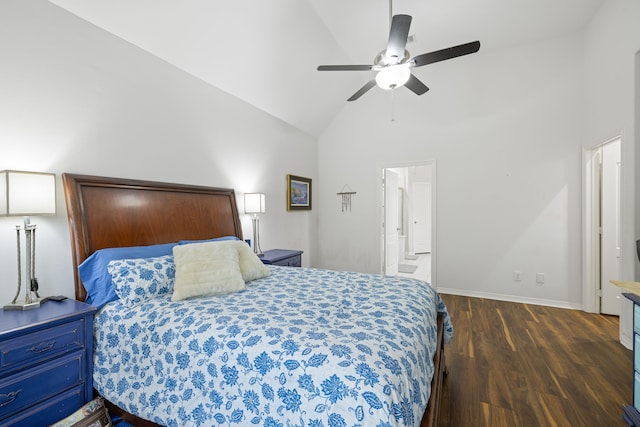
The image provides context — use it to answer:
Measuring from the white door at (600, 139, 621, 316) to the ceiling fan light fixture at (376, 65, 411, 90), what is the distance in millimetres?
2816

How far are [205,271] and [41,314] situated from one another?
0.87 m

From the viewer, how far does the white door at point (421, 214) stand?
8.33 meters

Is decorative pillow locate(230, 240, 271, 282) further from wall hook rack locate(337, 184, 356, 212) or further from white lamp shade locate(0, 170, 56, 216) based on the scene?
wall hook rack locate(337, 184, 356, 212)

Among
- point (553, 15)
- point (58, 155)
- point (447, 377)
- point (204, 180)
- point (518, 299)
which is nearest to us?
point (58, 155)

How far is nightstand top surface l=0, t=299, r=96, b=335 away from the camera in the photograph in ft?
4.81

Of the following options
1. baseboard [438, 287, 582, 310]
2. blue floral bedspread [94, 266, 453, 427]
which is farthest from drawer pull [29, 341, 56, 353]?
baseboard [438, 287, 582, 310]

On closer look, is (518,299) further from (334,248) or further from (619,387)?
(334,248)

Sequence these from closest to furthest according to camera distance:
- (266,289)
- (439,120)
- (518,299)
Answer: (266,289) < (518,299) < (439,120)

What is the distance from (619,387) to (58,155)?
4.36 meters

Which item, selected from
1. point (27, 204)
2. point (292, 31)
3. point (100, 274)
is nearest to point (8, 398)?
point (100, 274)

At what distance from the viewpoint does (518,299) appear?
412 centimetres

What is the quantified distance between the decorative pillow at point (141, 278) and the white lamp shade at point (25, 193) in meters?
0.50

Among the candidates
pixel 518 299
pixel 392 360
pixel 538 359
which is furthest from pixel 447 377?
pixel 518 299

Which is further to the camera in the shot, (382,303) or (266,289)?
(266,289)
